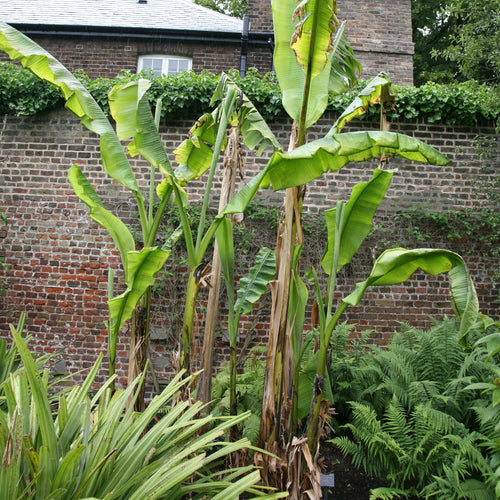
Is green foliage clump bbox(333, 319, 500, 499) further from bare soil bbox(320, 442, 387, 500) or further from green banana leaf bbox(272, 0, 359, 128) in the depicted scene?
green banana leaf bbox(272, 0, 359, 128)

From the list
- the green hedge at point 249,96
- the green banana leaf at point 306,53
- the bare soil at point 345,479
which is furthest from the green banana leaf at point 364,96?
the green hedge at point 249,96

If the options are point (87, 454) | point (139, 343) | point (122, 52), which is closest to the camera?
point (87, 454)

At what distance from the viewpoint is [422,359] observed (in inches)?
159

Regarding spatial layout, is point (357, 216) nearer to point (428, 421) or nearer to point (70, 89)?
point (428, 421)

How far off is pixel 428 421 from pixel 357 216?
1.61 metres

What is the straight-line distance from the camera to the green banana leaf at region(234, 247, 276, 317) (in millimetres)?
3369

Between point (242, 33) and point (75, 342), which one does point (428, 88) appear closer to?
point (242, 33)

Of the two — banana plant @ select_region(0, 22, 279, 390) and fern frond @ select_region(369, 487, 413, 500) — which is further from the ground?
banana plant @ select_region(0, 22, 279, 390)

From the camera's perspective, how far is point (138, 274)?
302cm

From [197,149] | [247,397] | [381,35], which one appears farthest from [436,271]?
[381,35]

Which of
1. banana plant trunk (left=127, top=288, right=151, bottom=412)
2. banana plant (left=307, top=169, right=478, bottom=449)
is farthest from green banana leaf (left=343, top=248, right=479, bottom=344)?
banana plant trunk (left=127, top=288, right=151, bottom=412)

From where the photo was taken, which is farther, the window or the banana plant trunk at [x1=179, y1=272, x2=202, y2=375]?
the window

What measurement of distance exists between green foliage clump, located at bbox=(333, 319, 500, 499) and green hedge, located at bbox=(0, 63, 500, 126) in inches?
123

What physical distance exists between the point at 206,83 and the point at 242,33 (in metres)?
4.45
